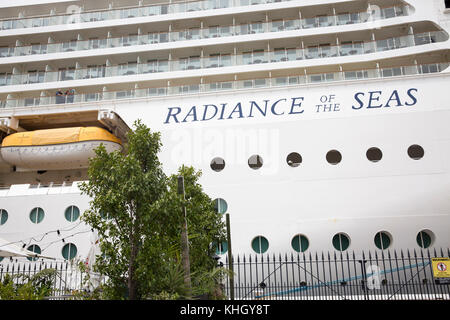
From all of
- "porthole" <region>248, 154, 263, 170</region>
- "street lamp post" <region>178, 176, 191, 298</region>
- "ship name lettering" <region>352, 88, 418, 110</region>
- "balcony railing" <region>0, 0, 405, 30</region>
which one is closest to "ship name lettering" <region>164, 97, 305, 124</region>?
"porthole" <region>248, 154, 263, 170</region>

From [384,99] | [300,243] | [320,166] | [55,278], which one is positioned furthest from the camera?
[384,99]

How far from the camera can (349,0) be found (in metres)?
16.1

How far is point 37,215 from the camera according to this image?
43.7 ft

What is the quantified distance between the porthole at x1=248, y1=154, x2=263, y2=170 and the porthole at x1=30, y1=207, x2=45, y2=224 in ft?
24.7

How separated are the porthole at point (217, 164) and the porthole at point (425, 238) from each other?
21.5ft

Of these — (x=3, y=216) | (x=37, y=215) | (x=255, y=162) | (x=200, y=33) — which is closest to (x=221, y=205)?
(x=255, y=162)

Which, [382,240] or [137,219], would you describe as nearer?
[137,219]

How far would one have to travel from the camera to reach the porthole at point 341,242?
11375 mm

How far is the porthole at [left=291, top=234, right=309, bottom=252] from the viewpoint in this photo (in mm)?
11484

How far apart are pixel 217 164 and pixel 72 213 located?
5.33 meters

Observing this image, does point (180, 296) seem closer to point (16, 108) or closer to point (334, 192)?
point (334, 192)

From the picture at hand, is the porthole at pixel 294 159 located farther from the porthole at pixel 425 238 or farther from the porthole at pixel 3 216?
the porthole at pixel 3 216

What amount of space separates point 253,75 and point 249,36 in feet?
5.29

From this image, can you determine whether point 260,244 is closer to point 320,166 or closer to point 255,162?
point 255,162
